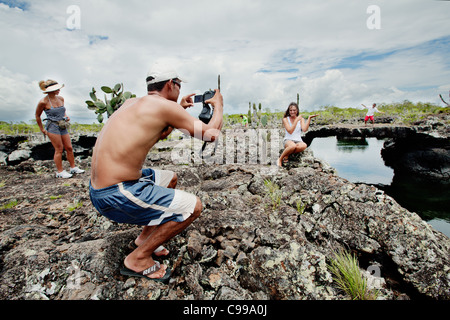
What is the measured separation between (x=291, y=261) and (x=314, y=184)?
73.8 inches

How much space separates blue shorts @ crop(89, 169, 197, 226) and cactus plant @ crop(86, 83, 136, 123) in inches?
143

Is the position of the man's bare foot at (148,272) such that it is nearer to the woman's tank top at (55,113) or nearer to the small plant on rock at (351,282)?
the small plant on rock at (351,282)

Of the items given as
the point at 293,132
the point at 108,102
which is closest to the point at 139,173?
the point at 108,102

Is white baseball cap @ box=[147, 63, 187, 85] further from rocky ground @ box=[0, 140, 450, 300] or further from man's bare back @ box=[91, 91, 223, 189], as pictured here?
rocky ground @ box=[0, 140, 450, 300]

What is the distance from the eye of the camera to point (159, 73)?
6.66 ft

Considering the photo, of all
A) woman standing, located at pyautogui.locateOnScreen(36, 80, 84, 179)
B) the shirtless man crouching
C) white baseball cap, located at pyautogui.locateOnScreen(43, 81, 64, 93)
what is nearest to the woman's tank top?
woman standing, located at pyautogui.locateOnScreen(36, 80, 84, 179)

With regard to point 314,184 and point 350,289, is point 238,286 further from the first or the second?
point 314,184

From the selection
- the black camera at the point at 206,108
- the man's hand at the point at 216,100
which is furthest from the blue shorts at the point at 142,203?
the man's hand at the point at 216,100

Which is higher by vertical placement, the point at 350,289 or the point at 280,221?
the point at 280,221

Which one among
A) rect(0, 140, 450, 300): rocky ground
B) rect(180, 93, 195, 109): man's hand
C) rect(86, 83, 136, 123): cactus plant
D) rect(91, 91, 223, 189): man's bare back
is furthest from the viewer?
rect(86, 83, 136, 123): cactus plant

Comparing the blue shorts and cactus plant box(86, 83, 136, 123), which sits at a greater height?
cactus plant box(86, 83, 136, 123)

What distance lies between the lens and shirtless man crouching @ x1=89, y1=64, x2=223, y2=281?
5.90 feet
